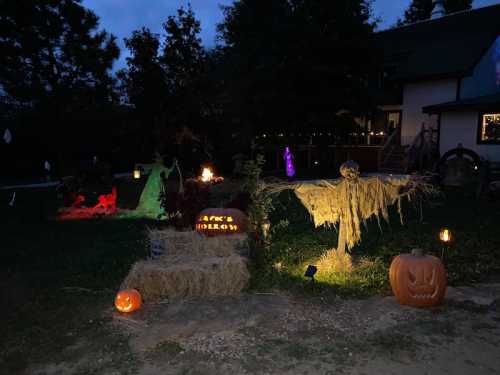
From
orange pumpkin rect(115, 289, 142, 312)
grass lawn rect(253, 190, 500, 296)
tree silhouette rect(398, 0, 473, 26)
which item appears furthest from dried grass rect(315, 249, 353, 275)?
tree silhouette rect(398, 0, 473, 26)

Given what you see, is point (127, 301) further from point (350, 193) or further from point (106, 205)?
point (106, 205)

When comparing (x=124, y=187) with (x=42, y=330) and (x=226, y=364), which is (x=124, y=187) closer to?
(x=42, y=330)

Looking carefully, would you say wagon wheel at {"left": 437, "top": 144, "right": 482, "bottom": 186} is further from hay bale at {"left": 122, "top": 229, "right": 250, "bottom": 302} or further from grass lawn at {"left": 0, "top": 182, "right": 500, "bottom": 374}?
hay bale at {"left": 122, "top": 229, "right": 250, "bottom": 302}

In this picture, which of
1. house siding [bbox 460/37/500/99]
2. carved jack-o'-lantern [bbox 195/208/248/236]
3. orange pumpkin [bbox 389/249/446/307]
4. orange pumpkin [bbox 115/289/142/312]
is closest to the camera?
orange pumpkin [bbox 115/289/142/312]

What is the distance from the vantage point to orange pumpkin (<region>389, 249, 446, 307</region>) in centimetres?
490

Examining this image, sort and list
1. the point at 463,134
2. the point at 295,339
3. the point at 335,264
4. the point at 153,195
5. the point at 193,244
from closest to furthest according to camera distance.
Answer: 1. the point at 295,339
2. the point at 335,264
3. the point at 193,244
4. the point at 153,195
5. the point at 463,134

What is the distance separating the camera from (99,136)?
74.8ft

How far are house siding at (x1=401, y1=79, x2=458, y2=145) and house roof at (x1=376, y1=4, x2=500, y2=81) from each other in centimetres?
67

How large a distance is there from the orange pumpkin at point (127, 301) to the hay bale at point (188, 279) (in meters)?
0.31

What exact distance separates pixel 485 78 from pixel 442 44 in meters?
3.74

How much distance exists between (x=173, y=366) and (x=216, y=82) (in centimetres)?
806

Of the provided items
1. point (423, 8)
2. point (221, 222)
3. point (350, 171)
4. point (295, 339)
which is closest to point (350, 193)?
point (350, 171)

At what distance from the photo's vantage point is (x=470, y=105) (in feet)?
55.4

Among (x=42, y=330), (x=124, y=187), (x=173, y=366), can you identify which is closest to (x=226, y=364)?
(x=173, y=366)
